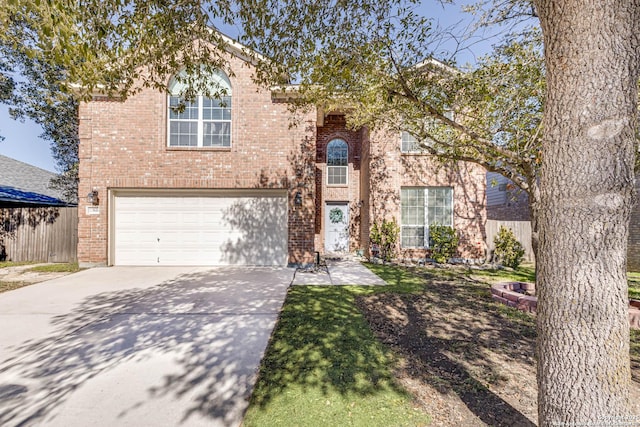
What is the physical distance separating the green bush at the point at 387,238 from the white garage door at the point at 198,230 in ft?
11.8

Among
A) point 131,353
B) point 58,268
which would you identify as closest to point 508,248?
point 131,353

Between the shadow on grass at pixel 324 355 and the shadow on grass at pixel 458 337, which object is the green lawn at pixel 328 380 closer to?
the shadow on grass at pixel 324 355

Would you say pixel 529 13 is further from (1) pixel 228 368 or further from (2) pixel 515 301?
(1) pixel 228 368

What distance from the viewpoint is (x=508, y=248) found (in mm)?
9625

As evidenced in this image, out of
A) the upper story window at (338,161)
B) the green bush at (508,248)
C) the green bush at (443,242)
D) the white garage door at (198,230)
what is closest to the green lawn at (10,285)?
the white garage door at (198,230)

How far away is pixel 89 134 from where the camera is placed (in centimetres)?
851

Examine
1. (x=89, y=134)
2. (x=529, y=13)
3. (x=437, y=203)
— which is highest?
(x=529, y=13)

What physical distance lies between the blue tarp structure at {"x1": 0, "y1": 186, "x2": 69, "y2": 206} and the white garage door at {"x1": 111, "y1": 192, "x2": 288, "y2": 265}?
7.82 metres

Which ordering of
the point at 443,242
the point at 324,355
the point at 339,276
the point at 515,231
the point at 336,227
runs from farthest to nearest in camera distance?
the point at 336,227 → the point at 515,231 → the point at 443,242 → the point at 339,276 → the point at 324,355

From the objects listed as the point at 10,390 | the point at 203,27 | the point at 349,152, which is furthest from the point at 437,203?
the point at 10,390

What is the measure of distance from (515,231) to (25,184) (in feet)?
78.9

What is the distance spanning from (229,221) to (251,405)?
23.1 ft

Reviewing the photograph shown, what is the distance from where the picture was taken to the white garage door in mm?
8773

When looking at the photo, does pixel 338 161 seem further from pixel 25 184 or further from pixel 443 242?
pixel 25 184
